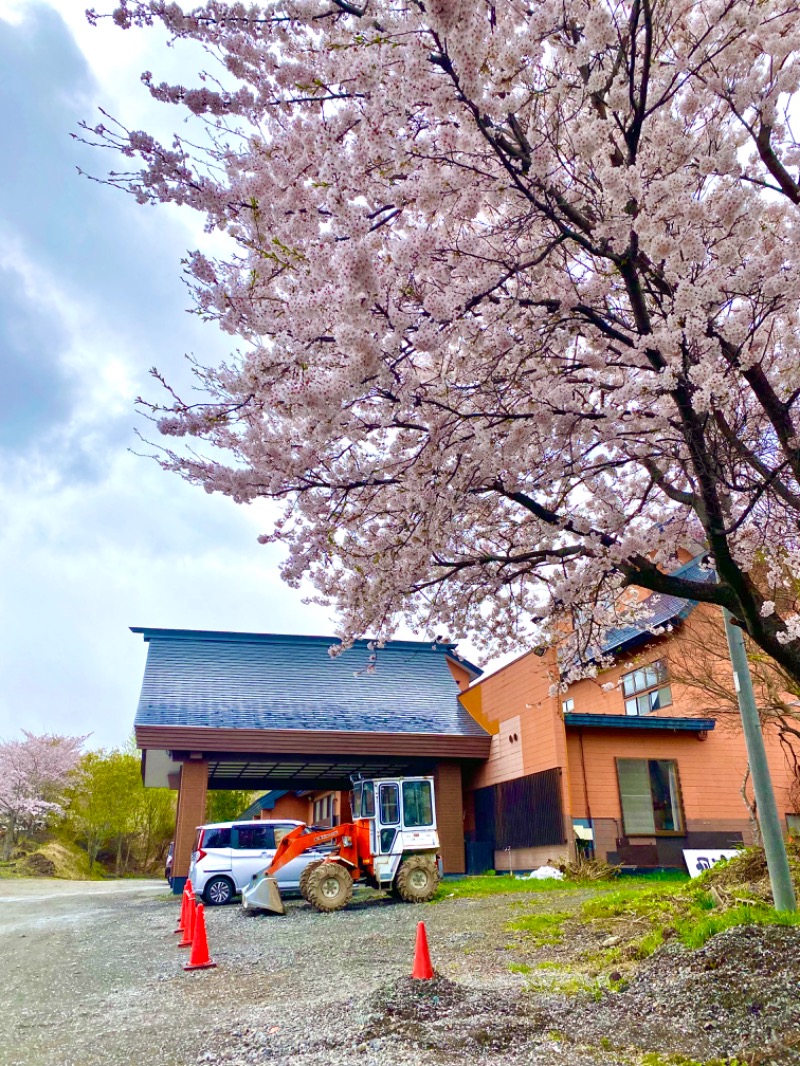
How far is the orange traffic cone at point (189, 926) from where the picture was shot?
1005 centimetres

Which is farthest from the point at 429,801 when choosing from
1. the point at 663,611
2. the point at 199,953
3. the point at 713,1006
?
the point at 713,1006

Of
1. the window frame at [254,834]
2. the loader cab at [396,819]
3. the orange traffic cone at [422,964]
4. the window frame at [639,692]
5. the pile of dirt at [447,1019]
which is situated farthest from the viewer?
the window frame at [639,692]

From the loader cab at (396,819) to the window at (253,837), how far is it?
2966 mm

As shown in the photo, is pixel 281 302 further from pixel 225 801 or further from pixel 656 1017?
pixel 225 801

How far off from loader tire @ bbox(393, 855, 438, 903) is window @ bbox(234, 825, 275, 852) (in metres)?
3.96

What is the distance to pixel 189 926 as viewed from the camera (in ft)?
34.8

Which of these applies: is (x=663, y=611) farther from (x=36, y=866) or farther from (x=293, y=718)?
(x=36, y=866)

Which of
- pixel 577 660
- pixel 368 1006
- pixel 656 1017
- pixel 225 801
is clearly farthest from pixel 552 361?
pixel 225 801

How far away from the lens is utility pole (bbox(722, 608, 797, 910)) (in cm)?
654

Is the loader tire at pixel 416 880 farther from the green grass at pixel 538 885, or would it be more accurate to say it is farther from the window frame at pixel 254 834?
the window frame at pixel 254 834

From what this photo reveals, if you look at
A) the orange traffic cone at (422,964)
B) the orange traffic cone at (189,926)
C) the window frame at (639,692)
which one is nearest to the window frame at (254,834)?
the orange traffic cone at (189,926)

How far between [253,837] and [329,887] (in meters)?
3.91

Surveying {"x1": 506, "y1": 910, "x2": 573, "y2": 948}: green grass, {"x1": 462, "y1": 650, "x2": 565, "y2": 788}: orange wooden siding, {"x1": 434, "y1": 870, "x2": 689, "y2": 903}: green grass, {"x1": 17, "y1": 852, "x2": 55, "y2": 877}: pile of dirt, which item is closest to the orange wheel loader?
{"x1": 434, "y1": 870, "x2": 689, "y2": 903}: green grass

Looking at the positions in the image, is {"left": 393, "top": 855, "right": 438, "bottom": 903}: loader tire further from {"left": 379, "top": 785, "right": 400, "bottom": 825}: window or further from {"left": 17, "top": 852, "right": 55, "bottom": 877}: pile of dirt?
{"left": 17, "top": 852, "right": 55, "bottom": 877}: pile of dirt
